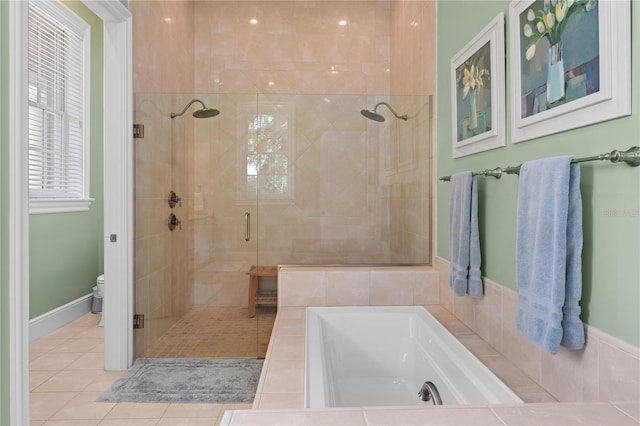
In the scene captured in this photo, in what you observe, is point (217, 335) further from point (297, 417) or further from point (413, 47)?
point (413, 47)

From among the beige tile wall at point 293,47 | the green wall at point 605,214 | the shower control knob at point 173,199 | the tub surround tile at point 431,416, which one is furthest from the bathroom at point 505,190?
A: the shower control knob at point 173,199

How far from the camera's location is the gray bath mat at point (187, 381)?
2.10 m

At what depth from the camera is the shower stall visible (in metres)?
2.67

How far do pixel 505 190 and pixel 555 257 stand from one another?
0.55m

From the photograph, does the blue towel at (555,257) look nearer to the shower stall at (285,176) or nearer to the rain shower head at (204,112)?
the shower stall at (285,176)

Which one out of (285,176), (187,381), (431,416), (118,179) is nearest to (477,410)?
(431,416)

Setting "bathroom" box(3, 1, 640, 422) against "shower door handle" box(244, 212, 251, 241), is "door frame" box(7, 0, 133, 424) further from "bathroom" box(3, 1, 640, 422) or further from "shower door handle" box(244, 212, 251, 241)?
"shower door handle" box(244, 212, 251, 241)

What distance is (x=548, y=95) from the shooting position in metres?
1.31

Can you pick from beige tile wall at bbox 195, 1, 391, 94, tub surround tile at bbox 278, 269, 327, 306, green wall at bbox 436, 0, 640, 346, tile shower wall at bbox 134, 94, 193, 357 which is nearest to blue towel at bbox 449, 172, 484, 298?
green wall at bbox 436, 0, 640, 346

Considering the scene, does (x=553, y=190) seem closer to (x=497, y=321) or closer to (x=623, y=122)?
(x=623, y=122)

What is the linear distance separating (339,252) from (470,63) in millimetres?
1379

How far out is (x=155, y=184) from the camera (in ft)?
8.77

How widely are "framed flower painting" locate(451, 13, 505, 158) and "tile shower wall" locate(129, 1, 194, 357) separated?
69.1 inches

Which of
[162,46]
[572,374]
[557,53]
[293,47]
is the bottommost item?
[572,374]
